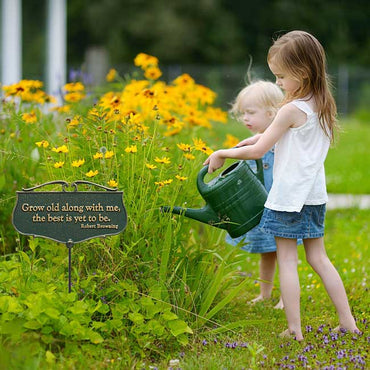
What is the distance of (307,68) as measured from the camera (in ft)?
10.1

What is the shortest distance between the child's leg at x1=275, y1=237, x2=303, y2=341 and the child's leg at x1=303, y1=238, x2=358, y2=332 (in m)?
0.12

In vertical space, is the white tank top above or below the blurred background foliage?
below

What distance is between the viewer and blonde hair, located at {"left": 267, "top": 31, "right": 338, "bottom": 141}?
121 inches

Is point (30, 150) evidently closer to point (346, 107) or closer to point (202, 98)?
point (202, 98)

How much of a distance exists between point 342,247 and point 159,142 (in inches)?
88.2

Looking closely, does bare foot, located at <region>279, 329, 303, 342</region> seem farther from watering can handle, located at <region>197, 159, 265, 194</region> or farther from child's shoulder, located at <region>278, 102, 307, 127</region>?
child's shoulder, located at <region>278, 102, 307, 127</region>

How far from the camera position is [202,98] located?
4.94 metres

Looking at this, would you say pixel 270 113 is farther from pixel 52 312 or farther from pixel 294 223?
pixel 52 312

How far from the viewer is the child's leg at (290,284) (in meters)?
3.16

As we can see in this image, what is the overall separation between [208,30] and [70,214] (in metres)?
26.8

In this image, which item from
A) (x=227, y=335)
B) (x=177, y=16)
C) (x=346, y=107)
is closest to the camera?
(x=227, y=335)

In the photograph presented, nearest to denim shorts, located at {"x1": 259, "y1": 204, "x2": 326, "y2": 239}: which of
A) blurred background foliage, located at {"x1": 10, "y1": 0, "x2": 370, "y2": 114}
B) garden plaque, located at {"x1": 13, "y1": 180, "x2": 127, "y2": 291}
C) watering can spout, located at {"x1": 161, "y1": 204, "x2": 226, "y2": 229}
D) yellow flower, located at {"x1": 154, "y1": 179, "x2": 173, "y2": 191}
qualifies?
watering can spout, located at {"x1": 161, "y1": 204, "x2": 226, "y2": 229}

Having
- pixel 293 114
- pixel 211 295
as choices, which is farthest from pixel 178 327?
pixel 293 114

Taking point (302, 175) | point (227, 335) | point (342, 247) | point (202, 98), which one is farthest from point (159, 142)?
point (342, 247)
